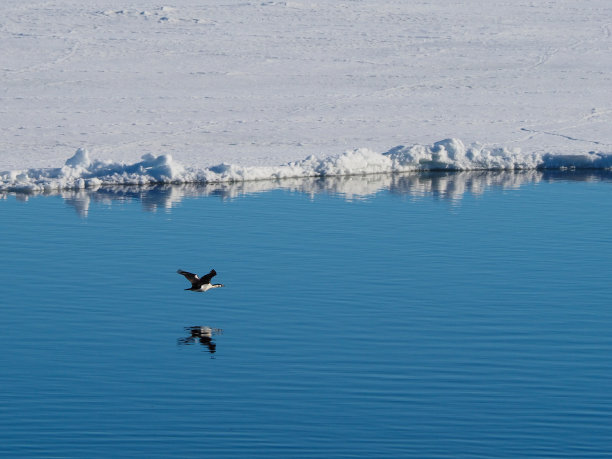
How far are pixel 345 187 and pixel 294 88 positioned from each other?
8.01 meters

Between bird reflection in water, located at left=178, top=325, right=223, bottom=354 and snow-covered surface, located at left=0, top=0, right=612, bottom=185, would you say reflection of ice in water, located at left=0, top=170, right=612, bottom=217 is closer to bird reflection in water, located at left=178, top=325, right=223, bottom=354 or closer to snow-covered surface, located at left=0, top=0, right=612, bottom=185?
snow-covered surface, located at left=0, top=0, right=612, bottom=185

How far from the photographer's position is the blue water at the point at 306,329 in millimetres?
9016

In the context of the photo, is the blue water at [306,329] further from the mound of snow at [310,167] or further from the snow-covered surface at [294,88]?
the snow-covered surface at [294,88]

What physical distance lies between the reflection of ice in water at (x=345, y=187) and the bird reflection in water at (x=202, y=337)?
6670mm

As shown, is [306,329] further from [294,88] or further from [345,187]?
[294,88]

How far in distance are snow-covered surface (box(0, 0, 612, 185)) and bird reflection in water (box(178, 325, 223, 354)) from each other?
886 cm

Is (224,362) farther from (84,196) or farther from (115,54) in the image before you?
(115,54)

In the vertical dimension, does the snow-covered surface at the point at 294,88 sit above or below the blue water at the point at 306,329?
above

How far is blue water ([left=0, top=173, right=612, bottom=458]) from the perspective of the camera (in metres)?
9.02

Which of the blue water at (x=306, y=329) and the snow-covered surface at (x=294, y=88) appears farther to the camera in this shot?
the snow-covered surface at (x=294, y=88)

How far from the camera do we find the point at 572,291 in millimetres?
13320

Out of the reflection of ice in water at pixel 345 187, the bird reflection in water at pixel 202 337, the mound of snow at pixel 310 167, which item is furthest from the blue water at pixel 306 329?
the mound of snow at pixel 310 167

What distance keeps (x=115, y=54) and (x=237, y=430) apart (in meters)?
23.4

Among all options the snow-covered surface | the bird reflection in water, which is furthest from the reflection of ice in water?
the bird reflection in water
